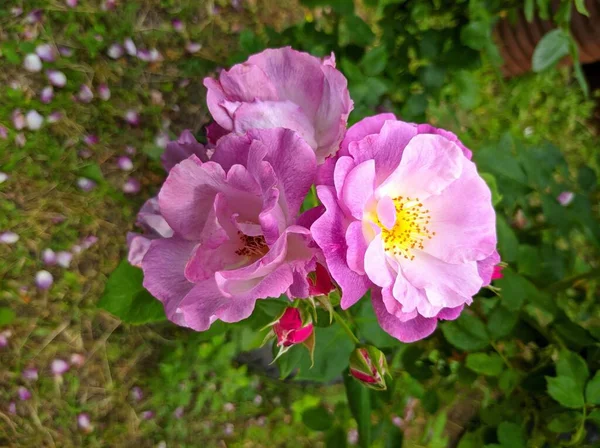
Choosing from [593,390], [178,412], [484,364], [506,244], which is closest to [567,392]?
[593,390]

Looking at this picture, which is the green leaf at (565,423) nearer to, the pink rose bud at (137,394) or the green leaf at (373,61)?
the green leaf at (373,61)

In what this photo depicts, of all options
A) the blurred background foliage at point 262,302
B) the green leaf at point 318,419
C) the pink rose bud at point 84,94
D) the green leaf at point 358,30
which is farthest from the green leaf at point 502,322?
the pink rose bud at point 84,94

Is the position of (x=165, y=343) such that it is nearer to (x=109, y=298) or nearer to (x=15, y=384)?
(x=15, y=384)

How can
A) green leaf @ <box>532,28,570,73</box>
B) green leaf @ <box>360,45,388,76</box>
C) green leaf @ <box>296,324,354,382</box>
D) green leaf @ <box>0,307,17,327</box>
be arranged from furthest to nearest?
green leaf @ <box>0,307,17,327</box>
green leaf @ <box>360,45,388,76</box>
green leaf @ <box>532,28,570,73</box>
green leaf @ <box>296,324,354,382</box>

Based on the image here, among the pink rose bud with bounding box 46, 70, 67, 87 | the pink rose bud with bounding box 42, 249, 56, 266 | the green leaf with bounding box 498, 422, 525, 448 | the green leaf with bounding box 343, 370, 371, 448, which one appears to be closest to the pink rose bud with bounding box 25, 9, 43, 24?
the pink rose bud with bounding box 46, 70, 67, 87

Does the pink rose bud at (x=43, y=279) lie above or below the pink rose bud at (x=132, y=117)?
below

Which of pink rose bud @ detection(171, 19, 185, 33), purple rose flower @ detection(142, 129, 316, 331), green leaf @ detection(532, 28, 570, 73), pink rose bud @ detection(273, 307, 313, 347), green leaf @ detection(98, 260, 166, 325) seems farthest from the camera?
pink rose bud @ detection(171, 19, 185, 33)

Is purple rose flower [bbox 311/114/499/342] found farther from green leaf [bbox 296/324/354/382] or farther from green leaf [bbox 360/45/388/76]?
green leaf [bbox 360/45/388/76]
